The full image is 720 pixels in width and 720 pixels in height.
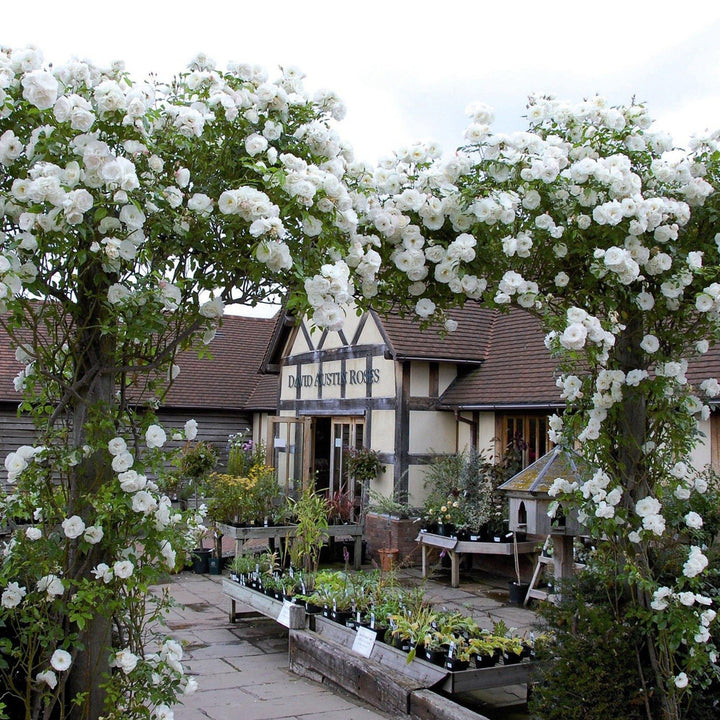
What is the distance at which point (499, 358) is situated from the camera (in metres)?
12.6

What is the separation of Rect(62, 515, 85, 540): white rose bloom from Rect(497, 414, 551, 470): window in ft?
27.4

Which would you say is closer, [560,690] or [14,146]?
[14,146]

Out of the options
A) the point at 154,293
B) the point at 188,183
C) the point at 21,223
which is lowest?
the point at 154,293

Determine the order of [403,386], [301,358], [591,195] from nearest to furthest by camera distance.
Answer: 1. [591,195]
2. [403,386]
3. [301,358]

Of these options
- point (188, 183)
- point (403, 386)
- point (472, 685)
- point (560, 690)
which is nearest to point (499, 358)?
point (403, 386)

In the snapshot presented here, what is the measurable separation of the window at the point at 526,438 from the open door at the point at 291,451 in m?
3.98

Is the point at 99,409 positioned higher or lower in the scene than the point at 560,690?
higher

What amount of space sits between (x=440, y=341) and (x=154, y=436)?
9428 millimetres

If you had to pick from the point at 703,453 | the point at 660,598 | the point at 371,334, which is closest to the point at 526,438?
the point at 703,453

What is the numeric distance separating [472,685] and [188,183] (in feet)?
12.4

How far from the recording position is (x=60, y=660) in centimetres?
348

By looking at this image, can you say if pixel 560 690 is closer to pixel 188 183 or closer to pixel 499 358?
pixel 188 183

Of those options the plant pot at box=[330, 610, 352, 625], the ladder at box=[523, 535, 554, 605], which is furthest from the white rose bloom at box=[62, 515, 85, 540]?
the ladder at box=[523, 535, 554, 605]

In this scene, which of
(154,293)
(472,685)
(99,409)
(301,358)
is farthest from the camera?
(301,358)
